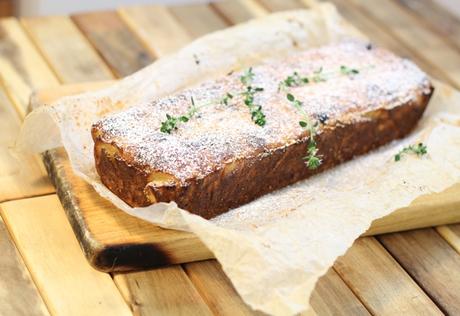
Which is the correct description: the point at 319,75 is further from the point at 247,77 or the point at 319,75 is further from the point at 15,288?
the point at 15,288

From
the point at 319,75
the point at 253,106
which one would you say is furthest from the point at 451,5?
the point at 253,106

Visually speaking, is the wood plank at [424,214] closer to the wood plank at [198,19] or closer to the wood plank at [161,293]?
the wood plank at [161,293]

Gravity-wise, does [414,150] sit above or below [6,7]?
above

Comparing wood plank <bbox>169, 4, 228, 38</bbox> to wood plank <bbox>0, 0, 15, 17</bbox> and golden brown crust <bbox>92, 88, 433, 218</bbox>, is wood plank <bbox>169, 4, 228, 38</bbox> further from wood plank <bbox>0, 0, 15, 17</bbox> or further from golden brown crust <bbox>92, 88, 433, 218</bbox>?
wood plank <bbox>0, 0, 15, 17</bbox>

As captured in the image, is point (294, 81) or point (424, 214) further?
point (294, 81)

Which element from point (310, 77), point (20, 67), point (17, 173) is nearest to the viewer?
point (17, 173)

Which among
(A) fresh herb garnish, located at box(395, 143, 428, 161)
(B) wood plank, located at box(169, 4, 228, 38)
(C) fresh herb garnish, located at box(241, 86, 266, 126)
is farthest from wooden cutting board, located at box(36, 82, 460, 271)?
(B) wood plank, located at box(169, 4, 228, 38)

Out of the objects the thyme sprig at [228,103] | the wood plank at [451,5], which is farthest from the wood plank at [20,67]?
the wood plank at [451,5]
